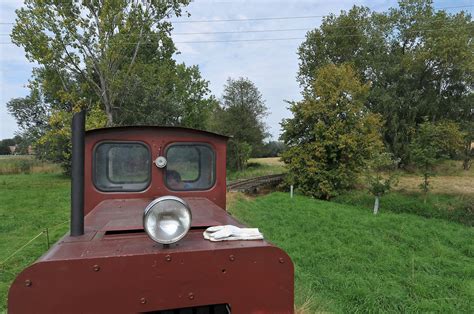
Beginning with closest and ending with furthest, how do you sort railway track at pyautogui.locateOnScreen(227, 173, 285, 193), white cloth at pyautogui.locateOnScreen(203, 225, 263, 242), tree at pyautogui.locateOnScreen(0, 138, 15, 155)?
white cloth at pyautogui.locateOnScreen(203, 225, 263, 242), railway track at pyautogui.locateOnScreen(227, 173, 285, 193), tree at pyautogui.locateOnScreen(0, 138, 15, 155)

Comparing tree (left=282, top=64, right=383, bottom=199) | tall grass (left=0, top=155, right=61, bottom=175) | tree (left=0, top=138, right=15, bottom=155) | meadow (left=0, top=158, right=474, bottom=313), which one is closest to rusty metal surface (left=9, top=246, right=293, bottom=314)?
meadow (left=0, top=158, right=474, bottom=313)

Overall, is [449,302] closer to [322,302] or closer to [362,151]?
[322,302]

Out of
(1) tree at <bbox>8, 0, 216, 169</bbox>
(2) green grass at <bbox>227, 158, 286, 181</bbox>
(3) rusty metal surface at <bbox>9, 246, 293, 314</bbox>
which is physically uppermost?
(1) tree at <bbox>8, 0, 216, 169</bbox>

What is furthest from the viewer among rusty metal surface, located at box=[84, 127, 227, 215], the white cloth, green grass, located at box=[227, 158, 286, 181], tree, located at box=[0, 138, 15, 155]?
tree, located at box=[0, 138, 15, 155]

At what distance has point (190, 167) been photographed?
4355 mm

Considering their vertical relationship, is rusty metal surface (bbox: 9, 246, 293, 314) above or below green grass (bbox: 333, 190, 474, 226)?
above

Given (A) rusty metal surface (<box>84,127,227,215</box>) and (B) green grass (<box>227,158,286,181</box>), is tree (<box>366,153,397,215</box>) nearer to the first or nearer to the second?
(B) green grass (<box>227,158,286,181</box>)

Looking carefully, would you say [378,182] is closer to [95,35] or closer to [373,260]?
[373,260]

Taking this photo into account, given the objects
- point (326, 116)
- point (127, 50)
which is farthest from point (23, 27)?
point (326, 116)

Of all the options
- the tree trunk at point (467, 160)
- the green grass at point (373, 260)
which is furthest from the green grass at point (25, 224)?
the tree trunk at point (467, 160)

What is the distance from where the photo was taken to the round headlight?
7.14ft

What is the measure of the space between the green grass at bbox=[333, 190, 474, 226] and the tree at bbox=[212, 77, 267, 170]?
1539cm

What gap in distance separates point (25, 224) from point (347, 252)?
895cm

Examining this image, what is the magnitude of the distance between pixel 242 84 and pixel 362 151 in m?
18.7
